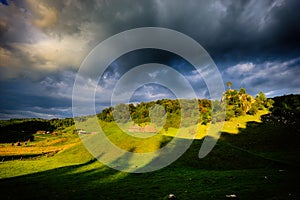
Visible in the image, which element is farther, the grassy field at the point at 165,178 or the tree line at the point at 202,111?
the tree line at the point at 202,111

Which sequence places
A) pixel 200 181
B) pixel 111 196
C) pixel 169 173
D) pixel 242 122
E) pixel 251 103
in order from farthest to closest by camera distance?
pixel 251 103 < pixel 242 122 < pixel 169 173 < pixel 200 181 < pixel 111 196

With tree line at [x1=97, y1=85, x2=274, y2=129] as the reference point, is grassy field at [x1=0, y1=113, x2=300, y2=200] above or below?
below

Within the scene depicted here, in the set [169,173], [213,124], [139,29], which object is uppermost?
[139,29]

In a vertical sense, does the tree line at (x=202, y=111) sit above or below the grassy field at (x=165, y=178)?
above

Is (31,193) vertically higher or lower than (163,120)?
lower

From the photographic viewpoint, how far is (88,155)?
41312 mm

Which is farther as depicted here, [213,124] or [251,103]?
[251,103]

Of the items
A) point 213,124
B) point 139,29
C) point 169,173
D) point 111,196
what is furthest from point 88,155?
point 213,124

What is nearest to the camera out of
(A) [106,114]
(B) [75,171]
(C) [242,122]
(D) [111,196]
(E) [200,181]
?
(D) [111,196]

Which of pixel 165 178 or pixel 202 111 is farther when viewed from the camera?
pixel 202 111

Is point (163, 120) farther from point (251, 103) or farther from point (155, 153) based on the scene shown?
point (155, 153)

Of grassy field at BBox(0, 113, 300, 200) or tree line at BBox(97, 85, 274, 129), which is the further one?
tree line at BBox(97, 85, 274, 129)

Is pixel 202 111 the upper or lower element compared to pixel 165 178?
upper

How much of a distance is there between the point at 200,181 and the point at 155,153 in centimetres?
1708
